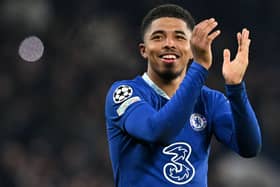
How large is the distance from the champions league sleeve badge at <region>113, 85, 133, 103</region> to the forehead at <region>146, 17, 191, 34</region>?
23 cm

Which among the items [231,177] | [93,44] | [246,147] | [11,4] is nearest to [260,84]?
[231,177]

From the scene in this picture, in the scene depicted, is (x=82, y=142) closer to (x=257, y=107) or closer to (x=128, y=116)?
(x=257, y=107)

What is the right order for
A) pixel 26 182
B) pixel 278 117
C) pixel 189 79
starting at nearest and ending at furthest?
pixel 189 79, pixel 26 182, pixel 278 117

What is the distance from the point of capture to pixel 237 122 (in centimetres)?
230

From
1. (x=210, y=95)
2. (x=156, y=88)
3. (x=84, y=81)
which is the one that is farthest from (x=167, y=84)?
(x=84, y=81)

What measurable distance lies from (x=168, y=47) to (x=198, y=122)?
0.29m

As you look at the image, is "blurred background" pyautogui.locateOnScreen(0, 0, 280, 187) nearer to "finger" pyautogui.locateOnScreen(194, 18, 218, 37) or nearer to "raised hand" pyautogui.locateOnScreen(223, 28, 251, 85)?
"raised hand" pyautogui.locateOnScreen(223, 28, 251, 85)

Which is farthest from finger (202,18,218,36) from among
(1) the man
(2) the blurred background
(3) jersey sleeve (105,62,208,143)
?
(2) the blurred background

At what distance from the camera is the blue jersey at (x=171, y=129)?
84.5 inches

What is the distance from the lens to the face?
2.35m

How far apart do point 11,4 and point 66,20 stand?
0.54 meters

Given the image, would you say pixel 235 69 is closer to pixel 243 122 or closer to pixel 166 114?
pixel 243 122

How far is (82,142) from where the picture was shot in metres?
5.76

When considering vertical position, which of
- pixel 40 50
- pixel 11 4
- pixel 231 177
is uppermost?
pixel 11 4
